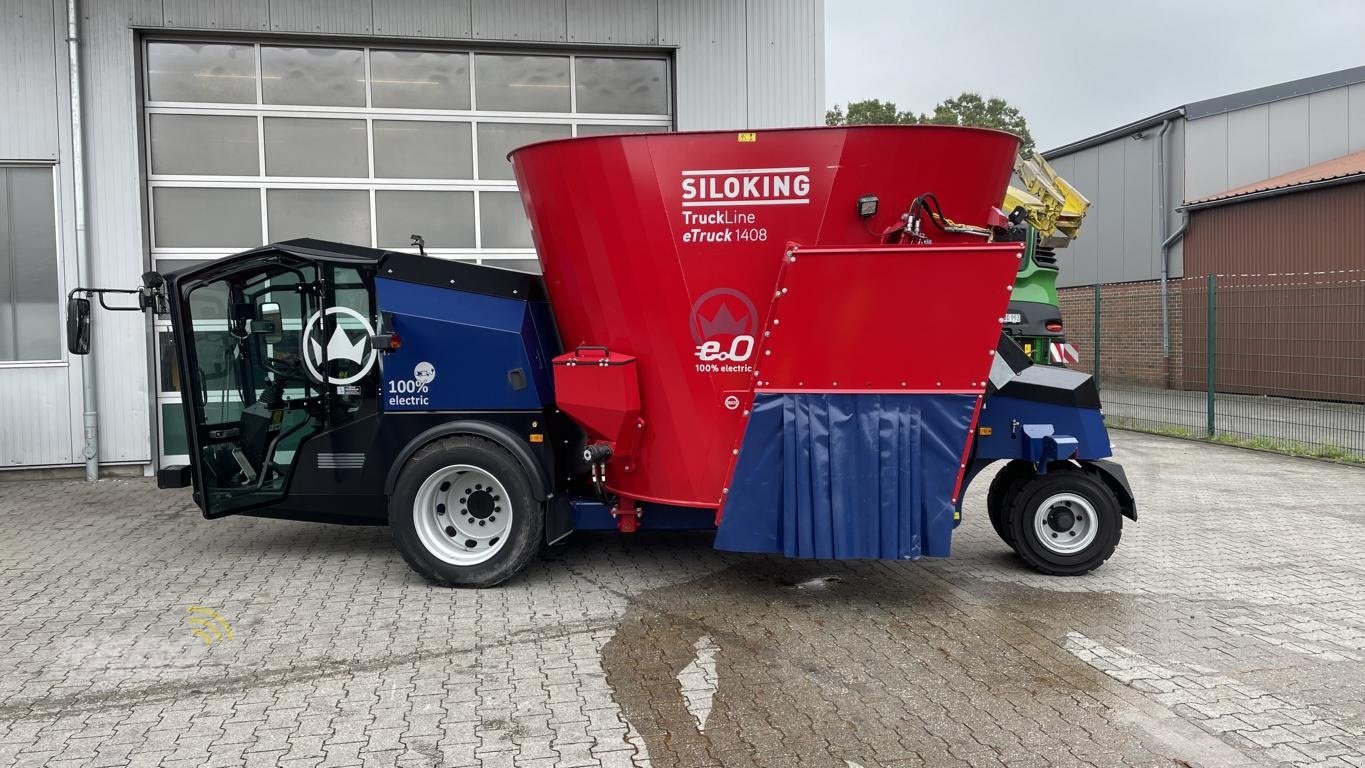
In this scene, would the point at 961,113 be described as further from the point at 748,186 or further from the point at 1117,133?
the point at 748,186

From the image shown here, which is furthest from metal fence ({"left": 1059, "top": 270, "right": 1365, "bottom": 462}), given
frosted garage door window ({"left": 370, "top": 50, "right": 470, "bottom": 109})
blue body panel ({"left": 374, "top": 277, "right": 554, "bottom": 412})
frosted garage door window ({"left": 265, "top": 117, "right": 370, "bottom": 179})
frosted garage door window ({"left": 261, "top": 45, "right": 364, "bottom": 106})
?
frosted garage door window ({"left": 261, "top": 45, "right": 364, "bottom": 106})

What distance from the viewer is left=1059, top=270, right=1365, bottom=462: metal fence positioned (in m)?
10.8

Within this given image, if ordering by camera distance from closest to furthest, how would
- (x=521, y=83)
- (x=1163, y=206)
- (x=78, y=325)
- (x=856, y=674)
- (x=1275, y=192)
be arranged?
1. (x=856, y=674)
2. (x=78, y=325)
3. (x=521, y=83)
4. (x=1275, y=192)
5. (x=1163, y=206)

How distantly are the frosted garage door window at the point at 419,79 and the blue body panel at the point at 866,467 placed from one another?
6.73 metres

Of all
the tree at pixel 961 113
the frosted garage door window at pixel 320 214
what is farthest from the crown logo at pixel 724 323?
the tree at pixel 961 113

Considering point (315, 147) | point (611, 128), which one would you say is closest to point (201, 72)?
point (315, 147)

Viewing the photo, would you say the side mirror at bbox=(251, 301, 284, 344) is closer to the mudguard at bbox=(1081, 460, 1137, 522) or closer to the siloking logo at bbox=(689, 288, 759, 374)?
the siloking logo at bbox=(689, 288, 759, 374)

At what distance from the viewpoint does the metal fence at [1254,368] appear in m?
10.8

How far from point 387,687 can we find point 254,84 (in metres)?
7.93

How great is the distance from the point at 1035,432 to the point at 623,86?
674 cm

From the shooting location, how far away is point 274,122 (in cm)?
988

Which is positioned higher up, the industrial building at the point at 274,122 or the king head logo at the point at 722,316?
the industrial building at the point at 274,122

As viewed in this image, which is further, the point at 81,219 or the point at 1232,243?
the point at 1232,243

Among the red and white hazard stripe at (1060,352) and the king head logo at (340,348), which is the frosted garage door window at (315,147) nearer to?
the king head logo at (340,348)
